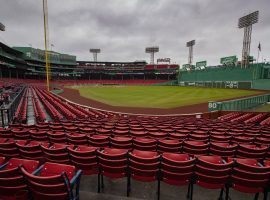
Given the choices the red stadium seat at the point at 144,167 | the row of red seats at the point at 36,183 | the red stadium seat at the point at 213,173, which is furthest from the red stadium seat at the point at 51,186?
the red stadium seat at the point at 213,173

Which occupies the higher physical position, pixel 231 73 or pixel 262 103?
pixel 231 73

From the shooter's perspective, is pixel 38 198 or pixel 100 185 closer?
pixel 38 198

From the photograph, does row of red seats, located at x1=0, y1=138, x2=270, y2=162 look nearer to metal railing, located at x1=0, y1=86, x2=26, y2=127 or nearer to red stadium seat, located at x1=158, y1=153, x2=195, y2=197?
red stadium seat, located at x1=158, y1=153, x2=195, y2=197

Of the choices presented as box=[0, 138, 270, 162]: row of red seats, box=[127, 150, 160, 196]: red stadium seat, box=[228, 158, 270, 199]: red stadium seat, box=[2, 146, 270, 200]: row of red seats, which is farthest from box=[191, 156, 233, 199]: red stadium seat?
box=[0, 138, 270, 162]: row of red seats

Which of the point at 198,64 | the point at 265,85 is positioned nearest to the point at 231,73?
the point at 265,85

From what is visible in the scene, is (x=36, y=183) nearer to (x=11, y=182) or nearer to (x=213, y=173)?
(x=11, y=182)

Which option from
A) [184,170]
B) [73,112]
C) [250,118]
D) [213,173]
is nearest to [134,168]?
[184,170]

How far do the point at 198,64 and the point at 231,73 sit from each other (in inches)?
1069

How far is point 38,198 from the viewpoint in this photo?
2.95 metres

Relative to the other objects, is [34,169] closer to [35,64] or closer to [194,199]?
[194,199]

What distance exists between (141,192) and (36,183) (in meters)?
2.29

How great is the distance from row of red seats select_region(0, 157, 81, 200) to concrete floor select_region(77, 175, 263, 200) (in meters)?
0.95

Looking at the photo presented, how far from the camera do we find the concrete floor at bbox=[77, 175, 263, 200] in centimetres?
378

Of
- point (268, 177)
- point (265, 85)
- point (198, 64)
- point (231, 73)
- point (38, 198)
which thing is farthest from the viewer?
point (198, 64)
